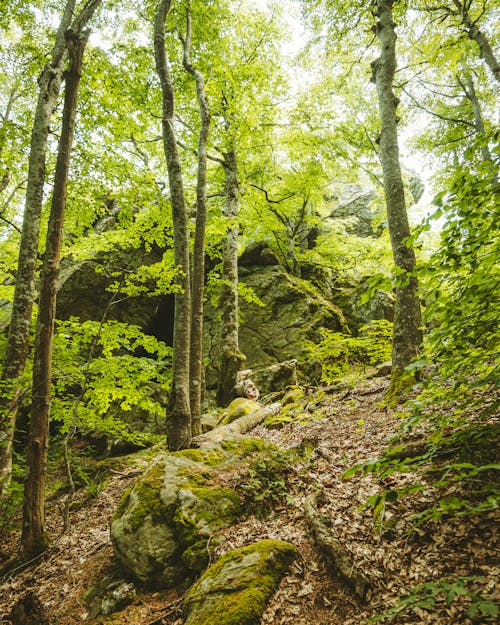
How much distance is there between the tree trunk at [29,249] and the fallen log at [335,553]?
225 inches

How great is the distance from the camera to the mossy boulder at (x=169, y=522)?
3633 millimetres

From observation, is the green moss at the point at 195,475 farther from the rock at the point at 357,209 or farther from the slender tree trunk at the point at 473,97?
the rock at the point at 357,209

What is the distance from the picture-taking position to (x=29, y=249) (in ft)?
22.6

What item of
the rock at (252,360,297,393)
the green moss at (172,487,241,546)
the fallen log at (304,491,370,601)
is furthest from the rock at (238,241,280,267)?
the fallen log at (304,491,370,601)

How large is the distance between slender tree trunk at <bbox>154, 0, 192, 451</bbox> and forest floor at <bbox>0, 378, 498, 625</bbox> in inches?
75.9

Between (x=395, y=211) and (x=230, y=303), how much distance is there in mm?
6224

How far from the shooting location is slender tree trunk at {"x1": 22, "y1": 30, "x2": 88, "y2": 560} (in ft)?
16.6

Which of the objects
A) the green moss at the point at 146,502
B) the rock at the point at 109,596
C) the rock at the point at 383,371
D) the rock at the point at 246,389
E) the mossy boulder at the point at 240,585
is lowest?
the rock at the point at 109,596

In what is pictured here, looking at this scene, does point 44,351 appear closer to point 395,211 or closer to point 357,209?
point 395,211

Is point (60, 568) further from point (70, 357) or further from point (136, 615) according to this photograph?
point (70, 357)

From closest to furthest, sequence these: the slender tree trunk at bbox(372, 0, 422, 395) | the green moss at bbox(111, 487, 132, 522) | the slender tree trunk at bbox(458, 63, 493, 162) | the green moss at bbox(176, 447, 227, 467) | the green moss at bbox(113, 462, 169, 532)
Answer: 1. the green moss at bbox(113, 462, 169, 532)
2. the green moss at bbox(111, 487, 132, 522)
3. the green moss at bbox(176, 447, 227, 467)
4. the slender tree trunk at bbox(372, 0, 422, 395)
5. the slender tree trunk at bbox(458, 63, 493, 162)

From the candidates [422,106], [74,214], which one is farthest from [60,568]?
[422,106]

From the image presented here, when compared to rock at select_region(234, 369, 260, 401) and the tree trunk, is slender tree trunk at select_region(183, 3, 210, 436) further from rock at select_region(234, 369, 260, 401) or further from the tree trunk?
the tree trunk

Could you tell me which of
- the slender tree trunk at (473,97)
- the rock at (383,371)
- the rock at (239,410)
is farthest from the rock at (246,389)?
the slender tree trunk at (473,97)
